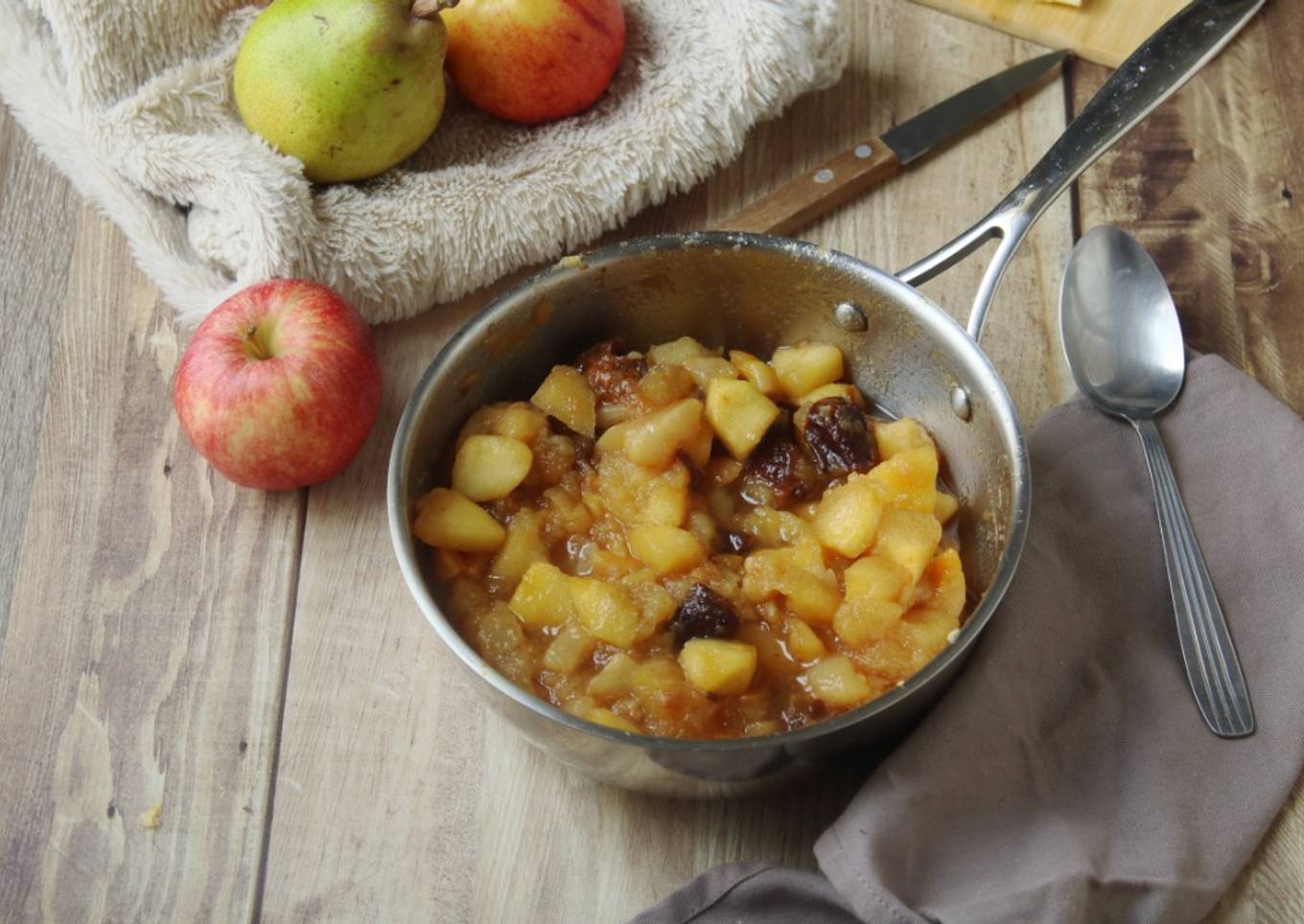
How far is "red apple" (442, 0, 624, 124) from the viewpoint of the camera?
5.92 ft

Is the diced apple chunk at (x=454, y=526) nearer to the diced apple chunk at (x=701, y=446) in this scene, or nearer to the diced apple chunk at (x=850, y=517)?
the diced apple chunk at (x=701, y=446)

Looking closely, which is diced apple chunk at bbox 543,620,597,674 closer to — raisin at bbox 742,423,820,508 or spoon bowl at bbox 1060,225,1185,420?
raisin at bbox 742,423,820,508

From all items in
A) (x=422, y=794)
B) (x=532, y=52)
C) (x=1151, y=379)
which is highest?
(x=532, y=52)

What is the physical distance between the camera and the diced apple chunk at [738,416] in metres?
1.53

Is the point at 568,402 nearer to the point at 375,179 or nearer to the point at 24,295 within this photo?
the point at 375,179

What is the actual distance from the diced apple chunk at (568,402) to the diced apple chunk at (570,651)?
10.7 inches

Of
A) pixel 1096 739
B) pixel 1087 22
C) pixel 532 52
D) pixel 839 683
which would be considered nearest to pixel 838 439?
pixel 839 683

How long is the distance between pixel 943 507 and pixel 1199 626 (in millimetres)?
297

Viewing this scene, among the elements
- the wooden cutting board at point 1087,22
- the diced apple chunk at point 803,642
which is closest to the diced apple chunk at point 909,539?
the diced apple chunk at point 803,642

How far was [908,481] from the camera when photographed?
4.83 feet

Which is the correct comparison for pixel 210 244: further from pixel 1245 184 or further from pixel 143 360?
pixel 1245 184

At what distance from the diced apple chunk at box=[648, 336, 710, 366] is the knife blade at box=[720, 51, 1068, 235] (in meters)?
0.28

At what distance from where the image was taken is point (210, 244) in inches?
Answer: 69.5

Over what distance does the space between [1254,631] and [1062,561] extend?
A: 210 mm
